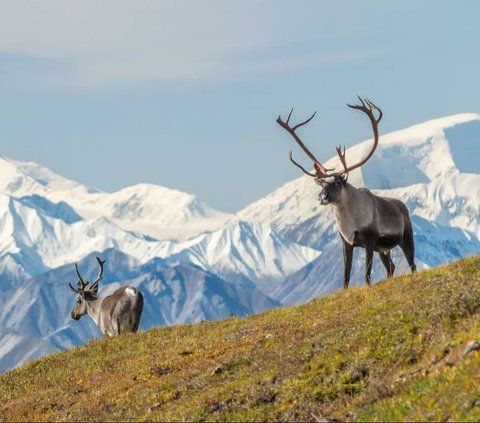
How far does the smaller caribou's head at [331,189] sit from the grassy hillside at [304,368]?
3810 millimetres

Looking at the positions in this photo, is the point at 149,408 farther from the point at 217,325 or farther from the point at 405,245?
the point at 405,245

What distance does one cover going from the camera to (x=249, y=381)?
847 inches

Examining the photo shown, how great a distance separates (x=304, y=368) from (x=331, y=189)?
13514 mm

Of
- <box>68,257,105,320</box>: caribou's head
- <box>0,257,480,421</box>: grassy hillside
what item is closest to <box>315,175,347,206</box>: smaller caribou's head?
<box>0,257,480,421</box>: grassy hillside

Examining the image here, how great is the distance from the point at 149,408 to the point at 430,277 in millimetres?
9560

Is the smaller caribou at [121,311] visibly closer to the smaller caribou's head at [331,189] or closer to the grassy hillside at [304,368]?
the grassy hillside at [304,368]

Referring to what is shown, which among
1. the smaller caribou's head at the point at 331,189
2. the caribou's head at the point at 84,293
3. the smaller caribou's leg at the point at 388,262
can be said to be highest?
the smaller caribou's head at the point at 331,189

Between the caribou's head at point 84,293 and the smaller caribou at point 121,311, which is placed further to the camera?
the caribou's head at point 84,293

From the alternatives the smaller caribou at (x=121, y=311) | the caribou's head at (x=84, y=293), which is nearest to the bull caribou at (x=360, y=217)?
the smaller caribou at (x=121, y=311)

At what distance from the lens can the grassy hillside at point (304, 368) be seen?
714 inches

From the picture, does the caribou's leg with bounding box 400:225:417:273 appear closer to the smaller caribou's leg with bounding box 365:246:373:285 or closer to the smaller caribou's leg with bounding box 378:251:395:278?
the smaller caribou's leg with bounding box 378:251:395:278

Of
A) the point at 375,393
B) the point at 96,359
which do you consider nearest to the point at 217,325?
the point at 96,359

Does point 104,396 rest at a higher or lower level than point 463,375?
lower

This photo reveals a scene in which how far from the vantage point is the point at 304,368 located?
2133cm
